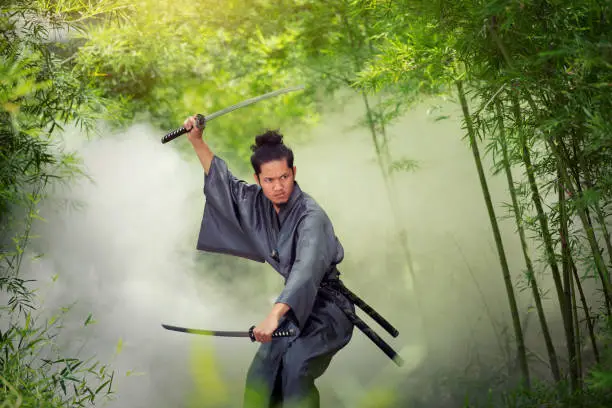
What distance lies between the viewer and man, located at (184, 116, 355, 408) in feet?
8.67

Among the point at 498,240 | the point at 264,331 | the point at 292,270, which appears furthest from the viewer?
the point at 498,240

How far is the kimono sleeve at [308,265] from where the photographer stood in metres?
2.54

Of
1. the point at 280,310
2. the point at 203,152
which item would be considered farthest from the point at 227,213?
the point at 280,310

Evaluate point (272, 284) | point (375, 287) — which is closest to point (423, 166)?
point (375, 287)

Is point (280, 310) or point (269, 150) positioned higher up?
point (269, 150)

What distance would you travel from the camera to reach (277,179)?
2764 mm

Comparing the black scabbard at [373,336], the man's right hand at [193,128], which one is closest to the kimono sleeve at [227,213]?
the man's right hand at [193,128]

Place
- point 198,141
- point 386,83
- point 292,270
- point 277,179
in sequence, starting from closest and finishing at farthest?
point 292,270, point 277,179, point 198,141, point 386,83

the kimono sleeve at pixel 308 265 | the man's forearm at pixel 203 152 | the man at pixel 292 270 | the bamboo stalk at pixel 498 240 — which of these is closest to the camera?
the kimono sleeve at pixel 308 265

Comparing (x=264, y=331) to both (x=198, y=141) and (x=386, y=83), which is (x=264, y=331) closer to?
(x=198, y=141)

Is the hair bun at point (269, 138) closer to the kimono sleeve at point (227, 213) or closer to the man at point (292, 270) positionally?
the man at point (292, 270)

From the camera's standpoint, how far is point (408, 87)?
403 centimetres

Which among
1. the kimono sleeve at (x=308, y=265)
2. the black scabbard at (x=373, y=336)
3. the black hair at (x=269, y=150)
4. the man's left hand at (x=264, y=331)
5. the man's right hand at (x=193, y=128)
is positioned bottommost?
the black scabbard at (x=373, y=336)

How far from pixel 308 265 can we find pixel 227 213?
0.58 metres
